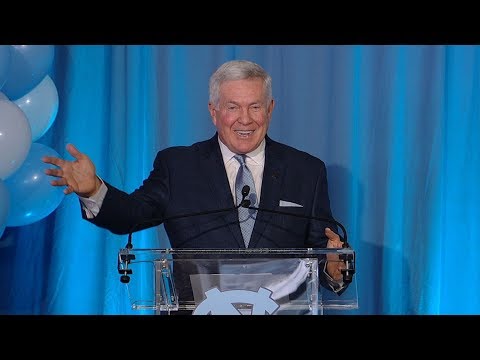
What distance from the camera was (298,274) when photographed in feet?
8.38

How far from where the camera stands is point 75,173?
2.86m

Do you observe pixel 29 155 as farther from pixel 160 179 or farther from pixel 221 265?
pixel 221 265

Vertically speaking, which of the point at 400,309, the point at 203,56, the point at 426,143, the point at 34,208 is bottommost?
the point at 400,309

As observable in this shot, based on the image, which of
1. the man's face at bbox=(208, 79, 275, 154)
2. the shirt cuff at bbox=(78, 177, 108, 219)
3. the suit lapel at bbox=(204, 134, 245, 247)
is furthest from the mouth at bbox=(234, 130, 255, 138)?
the shirt cuff at bbox=(78, 177, 108, 219)

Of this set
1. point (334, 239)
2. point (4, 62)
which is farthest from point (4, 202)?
point (334, 239)

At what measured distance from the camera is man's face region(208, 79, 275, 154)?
338 centimetres

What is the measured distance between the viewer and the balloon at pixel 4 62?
3.46 meters

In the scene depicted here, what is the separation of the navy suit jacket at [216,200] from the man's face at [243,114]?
0.28ft

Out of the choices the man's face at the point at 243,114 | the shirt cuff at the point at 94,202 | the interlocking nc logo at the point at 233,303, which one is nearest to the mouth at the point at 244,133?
the man's face at the point at 243,114

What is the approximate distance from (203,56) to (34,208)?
38.9 inches

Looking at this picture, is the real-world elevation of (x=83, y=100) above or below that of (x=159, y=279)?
above

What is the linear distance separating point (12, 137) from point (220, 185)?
0.75 metres

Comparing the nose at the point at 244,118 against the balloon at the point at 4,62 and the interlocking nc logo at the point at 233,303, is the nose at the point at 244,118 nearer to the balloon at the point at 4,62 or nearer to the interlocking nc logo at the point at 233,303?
the balloon at the point at 4,62
